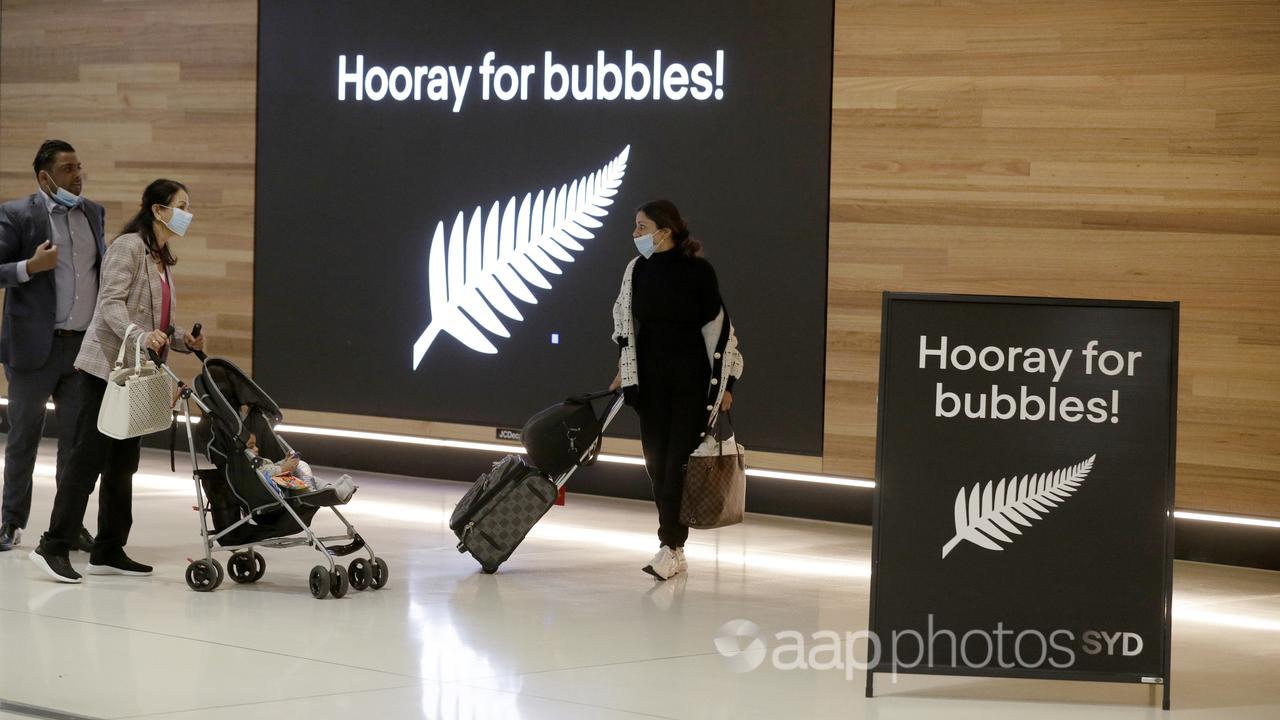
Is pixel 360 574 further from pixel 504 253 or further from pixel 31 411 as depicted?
pixel 504 253

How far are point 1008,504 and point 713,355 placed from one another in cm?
223

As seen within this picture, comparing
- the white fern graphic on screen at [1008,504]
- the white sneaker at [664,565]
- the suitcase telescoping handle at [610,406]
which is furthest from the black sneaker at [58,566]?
the white fern graphic on screen at [1008,504]

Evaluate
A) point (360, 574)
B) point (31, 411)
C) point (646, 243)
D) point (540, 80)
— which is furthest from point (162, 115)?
point (360, 574)

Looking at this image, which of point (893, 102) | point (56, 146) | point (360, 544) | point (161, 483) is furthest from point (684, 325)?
point (161, 483)

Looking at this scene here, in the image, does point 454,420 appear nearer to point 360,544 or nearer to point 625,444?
point 625,444

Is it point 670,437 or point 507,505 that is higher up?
point 670,437

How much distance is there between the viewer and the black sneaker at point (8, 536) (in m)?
7.22

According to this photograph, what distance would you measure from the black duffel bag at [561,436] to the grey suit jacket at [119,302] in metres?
1.52

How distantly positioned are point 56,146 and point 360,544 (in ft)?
7.39

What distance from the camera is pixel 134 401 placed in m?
6.25

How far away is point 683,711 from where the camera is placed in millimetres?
4652

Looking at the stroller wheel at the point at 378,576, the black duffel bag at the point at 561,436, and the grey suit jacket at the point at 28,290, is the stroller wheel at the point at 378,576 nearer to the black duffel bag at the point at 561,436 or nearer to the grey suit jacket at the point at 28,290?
the black duffel bag at the point at 561,436

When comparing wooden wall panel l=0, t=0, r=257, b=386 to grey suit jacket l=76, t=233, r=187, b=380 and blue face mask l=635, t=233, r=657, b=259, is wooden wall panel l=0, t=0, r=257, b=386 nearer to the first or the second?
grey suit jacket l=76, t=233, r=187, b=380

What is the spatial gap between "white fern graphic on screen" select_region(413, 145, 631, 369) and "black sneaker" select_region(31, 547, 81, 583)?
373cm
